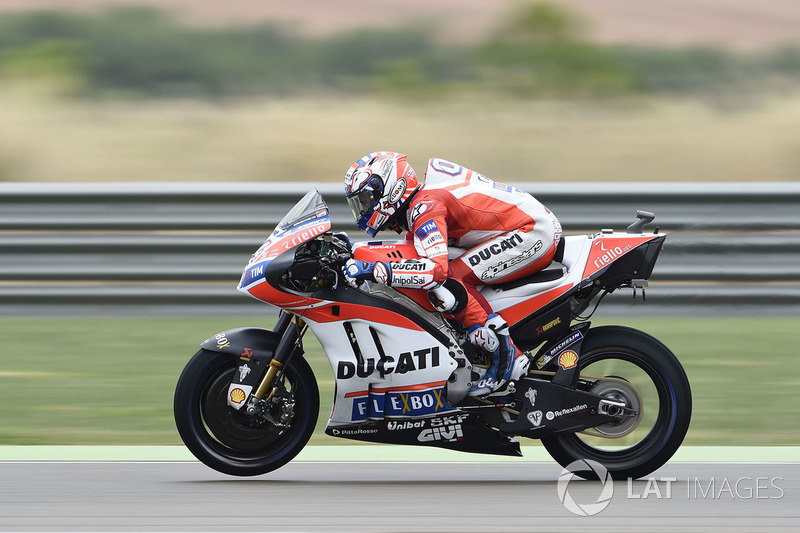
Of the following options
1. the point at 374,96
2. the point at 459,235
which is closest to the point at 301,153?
the point at 374,96

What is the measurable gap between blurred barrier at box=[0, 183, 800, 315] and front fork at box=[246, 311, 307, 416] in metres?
3.44

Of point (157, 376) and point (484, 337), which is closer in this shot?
point (484, 337)

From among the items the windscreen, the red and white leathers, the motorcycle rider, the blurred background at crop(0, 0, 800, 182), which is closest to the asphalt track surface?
the motorcycle rider

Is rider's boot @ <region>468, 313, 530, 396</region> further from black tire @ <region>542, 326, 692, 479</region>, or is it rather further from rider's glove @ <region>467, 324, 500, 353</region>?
black tire @ <region>542, 326, 692, 479</region>

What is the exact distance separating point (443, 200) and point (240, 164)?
25.4 feet

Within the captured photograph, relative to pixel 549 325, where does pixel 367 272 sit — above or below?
above

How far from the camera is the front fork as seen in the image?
19.5ft

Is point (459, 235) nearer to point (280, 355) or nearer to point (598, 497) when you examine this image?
point (280, 355)

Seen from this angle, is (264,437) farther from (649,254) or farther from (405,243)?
(649,254)

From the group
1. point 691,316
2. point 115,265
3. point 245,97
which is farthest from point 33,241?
point 245,97

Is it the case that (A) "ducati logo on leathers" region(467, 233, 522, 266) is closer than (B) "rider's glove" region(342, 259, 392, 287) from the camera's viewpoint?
No

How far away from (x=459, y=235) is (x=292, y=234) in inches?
32.4

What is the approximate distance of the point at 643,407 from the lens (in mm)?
6066

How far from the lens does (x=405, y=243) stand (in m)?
6.02
